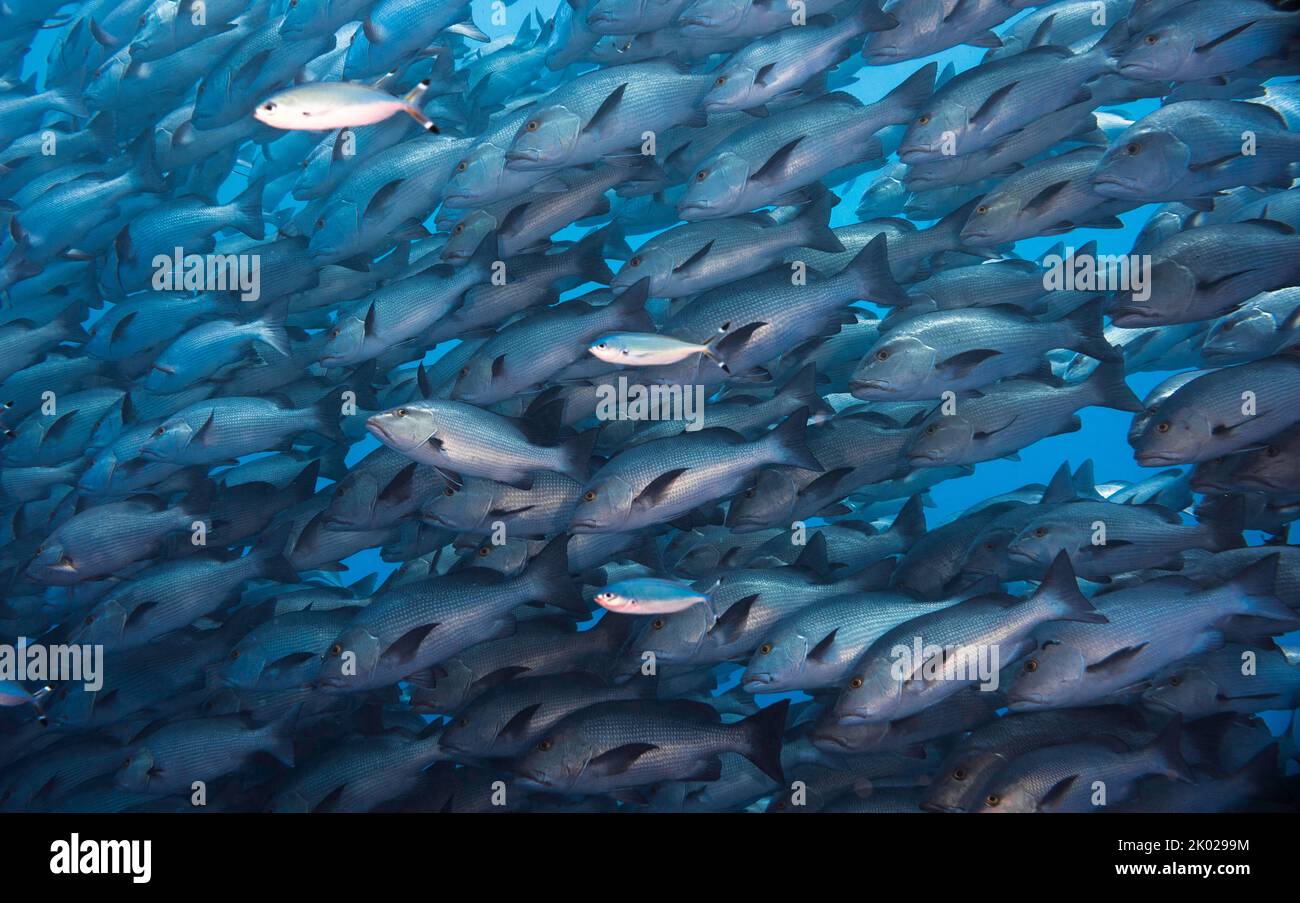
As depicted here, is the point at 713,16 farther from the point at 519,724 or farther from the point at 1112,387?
the point at 519,724

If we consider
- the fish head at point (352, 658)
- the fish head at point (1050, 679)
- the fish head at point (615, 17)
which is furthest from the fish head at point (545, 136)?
the fish head at point (1050, 679)

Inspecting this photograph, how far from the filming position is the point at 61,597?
535 centimetres

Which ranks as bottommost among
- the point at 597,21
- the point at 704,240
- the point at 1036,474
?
the point at 1036,474

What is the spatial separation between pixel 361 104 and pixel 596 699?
2735 millimetres

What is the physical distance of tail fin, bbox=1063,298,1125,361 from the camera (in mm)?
3951

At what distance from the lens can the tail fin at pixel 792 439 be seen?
3932 millimetres

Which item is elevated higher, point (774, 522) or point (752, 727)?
point (774, 522)

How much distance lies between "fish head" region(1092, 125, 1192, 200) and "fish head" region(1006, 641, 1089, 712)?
2.03 metres

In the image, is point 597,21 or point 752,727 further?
point 597,21

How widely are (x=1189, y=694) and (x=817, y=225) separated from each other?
9.12ft

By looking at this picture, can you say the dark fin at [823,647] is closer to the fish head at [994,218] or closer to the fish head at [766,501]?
the fish head at [766,501]

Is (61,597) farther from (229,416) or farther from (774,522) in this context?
(774,522)
